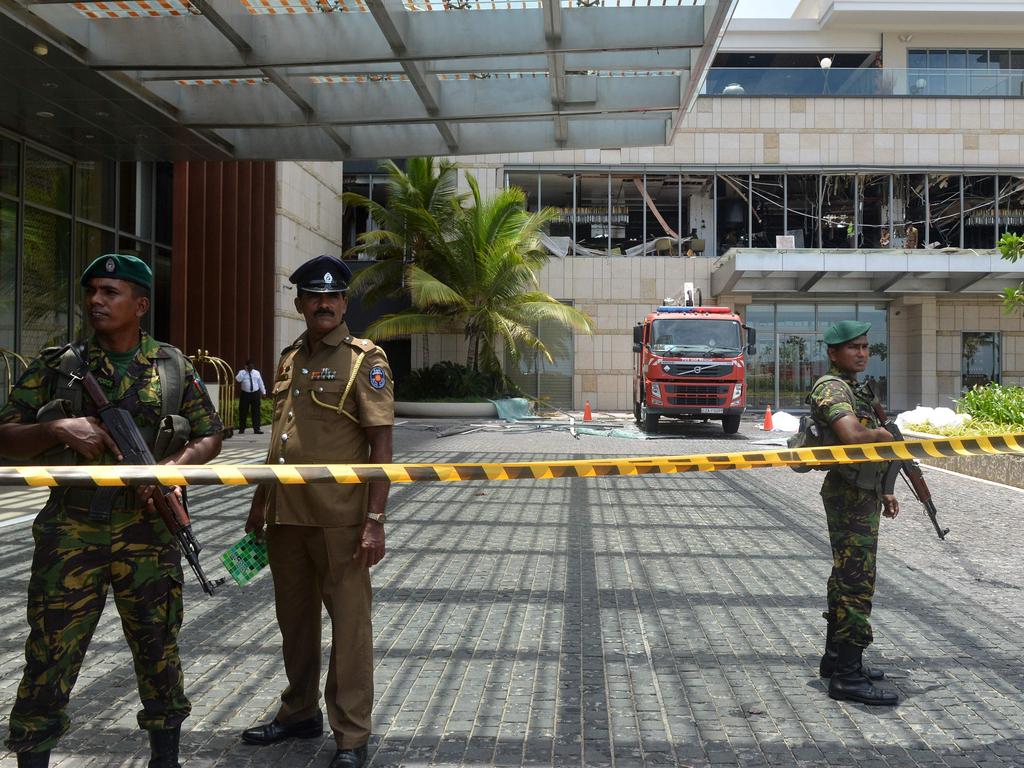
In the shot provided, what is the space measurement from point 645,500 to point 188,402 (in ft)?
26.2

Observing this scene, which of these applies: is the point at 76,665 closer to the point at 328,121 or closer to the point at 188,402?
the point at 188,402

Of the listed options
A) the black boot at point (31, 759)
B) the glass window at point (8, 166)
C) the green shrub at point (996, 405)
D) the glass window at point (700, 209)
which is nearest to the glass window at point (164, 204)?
the glass window at point (8, 166)

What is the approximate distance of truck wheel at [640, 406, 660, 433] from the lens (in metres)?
19.7

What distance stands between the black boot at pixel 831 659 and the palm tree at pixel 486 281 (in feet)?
69.9

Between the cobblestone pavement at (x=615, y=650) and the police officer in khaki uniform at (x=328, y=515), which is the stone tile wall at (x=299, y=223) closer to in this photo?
the cobblestone pavement at (x=615, y=650)

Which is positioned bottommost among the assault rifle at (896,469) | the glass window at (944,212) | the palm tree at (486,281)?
the assault rifle at (896,469)

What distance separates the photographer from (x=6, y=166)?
561 inches

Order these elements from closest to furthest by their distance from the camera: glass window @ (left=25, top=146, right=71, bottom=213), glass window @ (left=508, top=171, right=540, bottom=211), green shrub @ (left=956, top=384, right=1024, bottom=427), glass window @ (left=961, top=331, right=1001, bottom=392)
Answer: green shrub @ (left=956, top=384, right=1024, bottom=427) < glass window @ (left=25, top=146, right=71, bottom=213) < glass window @ (left=961, top=331, right=1001, bottom=392) < glass window @ (left=508, top=171, right=540, bottom=211)

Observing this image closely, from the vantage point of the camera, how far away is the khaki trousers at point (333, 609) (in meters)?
3.34

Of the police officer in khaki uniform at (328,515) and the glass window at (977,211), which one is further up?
the glass window at (977,211)

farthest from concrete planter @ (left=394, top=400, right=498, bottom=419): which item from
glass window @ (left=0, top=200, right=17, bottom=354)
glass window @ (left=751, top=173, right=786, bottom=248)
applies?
glass window @ (left=0, top=200, right=17, bottom=354)

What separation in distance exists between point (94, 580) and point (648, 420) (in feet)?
57.4

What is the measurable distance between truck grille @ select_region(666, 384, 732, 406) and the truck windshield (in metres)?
0.77

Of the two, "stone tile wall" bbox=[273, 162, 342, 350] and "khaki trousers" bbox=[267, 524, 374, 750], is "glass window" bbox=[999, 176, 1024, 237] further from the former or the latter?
"khaki trousers" bbox=[267, 524, 374, 750]
